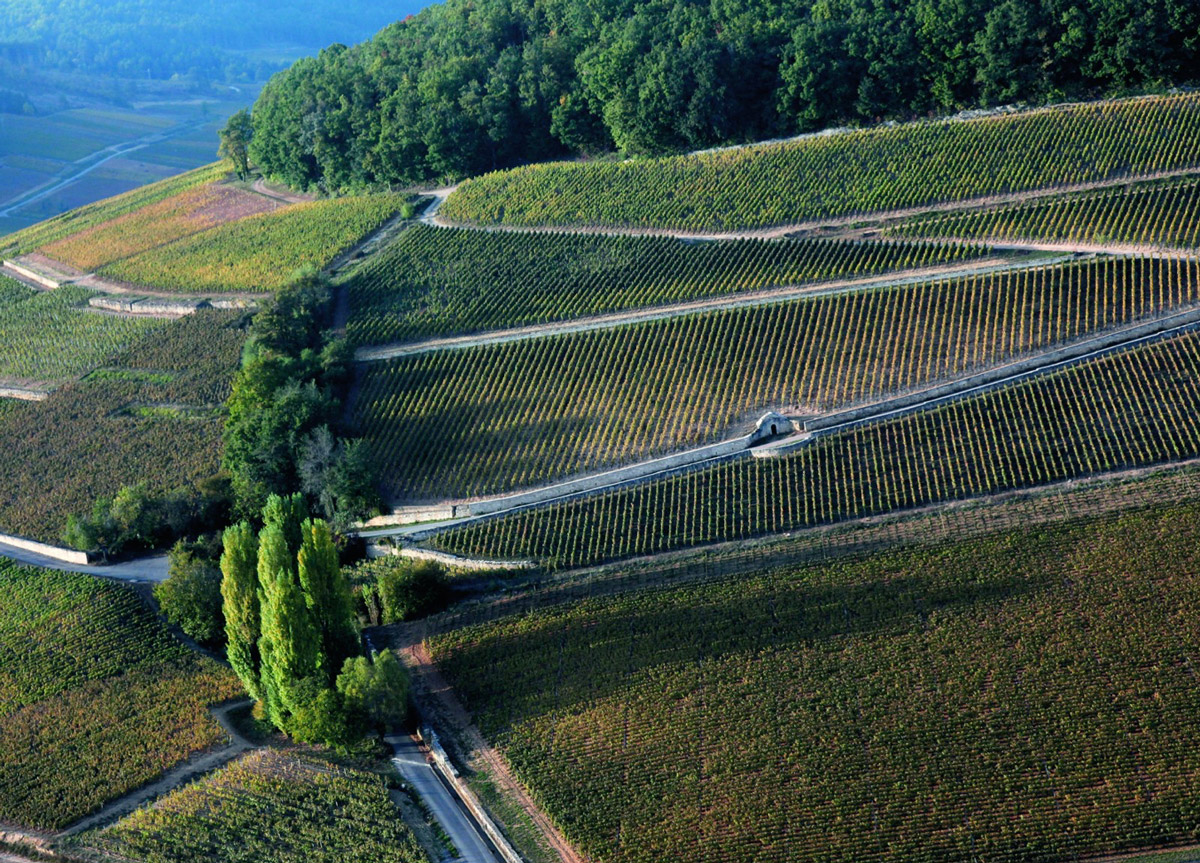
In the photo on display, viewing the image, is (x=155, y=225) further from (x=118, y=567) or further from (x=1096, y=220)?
(x=1096, y=220)

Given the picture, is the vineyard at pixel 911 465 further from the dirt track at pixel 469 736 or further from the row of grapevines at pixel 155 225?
the row of grapevines at pixel 155 225

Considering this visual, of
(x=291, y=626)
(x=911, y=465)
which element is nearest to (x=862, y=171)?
(x=911, y=465)

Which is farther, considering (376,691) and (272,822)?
(376,691)

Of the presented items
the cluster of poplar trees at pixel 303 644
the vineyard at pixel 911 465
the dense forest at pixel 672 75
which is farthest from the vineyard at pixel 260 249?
the vineyard at pixel 911 465

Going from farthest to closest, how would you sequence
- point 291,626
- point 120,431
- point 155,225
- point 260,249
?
point 155,225 → point 260,249 → point 120,431 → point 291,626

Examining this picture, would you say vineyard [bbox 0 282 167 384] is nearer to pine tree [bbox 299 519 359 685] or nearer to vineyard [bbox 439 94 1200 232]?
vineyard [bbox 439 94 1200 232]

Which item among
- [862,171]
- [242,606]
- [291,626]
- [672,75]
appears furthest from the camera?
[672,75]

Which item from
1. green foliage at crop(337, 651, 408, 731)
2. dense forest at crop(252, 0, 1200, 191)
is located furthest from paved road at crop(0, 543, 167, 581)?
dense forest at crop(252, 0, 1200, 191)
